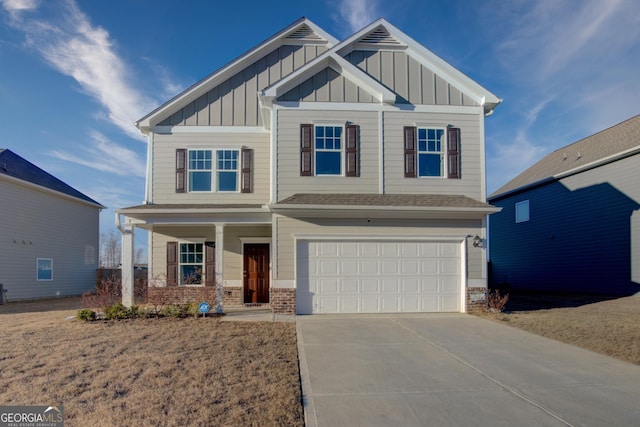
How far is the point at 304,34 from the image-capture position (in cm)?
1425

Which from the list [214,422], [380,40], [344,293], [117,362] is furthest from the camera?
[380,40]

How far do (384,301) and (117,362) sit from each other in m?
6.89

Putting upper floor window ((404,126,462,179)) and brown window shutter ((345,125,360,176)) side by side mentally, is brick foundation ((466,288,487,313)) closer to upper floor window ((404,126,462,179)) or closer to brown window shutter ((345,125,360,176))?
upper floor window ((404,126,462,179))

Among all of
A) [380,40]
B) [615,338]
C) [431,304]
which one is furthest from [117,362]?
[380,40]

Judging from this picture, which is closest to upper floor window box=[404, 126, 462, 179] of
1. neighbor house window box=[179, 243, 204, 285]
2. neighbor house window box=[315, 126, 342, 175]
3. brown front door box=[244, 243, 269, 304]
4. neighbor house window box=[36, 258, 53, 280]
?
neighbor house window box=[315, 126, 342, 175]

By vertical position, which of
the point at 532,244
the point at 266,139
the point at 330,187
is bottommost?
the point at 532,244

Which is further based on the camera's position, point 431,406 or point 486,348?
point 486,348

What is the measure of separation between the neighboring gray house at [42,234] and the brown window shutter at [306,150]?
38.4ft

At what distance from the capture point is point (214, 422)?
429 centimetres

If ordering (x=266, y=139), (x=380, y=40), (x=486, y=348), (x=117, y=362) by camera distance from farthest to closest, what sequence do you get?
(x=266, y=139), (x=380, y=40), (x=486, y=348), (x=117, y=362)

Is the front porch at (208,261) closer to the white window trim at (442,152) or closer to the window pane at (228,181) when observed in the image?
the window pane at (228,181)

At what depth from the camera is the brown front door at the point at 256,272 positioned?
13.7 meters

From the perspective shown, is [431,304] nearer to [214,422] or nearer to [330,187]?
[330,187]

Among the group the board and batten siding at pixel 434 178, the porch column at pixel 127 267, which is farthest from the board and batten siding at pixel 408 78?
the porch column at pixel 127 267
